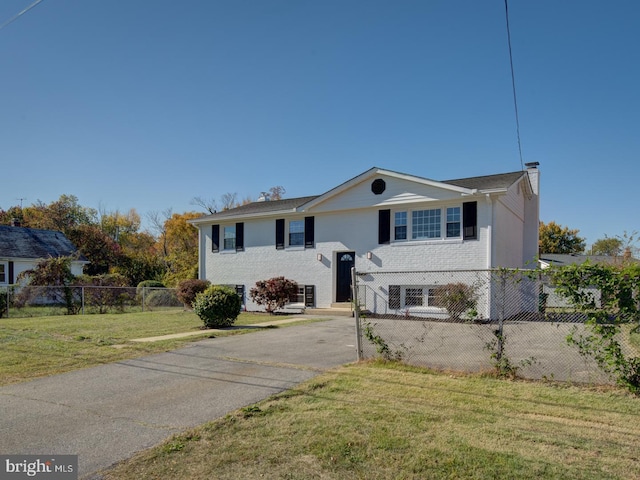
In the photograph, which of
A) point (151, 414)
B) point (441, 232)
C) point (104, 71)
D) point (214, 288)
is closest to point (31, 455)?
point (151, 414)

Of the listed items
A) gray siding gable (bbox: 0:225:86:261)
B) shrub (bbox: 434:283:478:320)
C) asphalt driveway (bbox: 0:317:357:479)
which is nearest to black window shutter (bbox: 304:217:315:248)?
shrub (bbox: 434:283:478:320)

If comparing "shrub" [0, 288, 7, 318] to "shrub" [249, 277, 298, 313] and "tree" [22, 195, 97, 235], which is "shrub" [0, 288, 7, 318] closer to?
"shrub" [249, 277, 298, 313]

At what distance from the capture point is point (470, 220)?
1502 centimetres

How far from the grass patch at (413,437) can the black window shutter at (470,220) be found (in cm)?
943

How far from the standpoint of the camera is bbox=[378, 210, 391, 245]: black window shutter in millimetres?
16906

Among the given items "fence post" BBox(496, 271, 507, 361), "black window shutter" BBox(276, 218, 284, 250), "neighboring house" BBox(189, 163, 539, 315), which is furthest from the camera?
"black window shutter" BBox(276, 218, 284, 250)

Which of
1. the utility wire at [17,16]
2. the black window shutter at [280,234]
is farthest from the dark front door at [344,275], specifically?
the utility wire at [17,16]

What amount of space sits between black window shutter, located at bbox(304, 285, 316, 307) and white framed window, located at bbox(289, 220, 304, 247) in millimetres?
1944

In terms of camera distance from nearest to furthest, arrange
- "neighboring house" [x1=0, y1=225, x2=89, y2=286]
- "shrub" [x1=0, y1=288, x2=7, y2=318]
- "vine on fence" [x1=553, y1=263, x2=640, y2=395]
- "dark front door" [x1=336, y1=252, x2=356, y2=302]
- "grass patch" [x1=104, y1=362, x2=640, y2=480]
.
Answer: "grass patch" [x1=104, y1=362, x2=640, y2=480] < "vine on fence" [x1=553, y1=263, x2=640, y2=395] < "shrub" [x1=0, y1=288, x2=7, y2=318] < "dark front door" [x1=336, y1=252, x2=356, y2=302] < "neighboring house" [x1=0, y1=225, x2=89, y2=286]

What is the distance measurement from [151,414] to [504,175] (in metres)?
16.4

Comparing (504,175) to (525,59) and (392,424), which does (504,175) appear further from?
(392,424)

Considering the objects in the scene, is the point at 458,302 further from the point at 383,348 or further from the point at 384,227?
the point at 384,227

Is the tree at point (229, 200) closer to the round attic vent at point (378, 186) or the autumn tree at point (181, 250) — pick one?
the autumn tree at point (181, 250)

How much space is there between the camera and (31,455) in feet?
12.7
